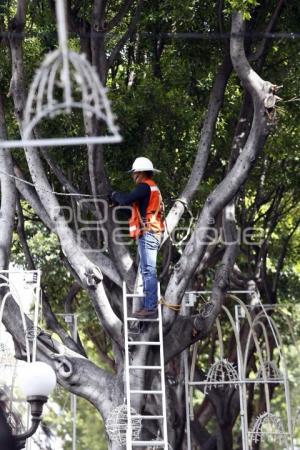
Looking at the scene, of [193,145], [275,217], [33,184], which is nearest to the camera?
[33,184]

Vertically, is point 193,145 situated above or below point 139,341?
above

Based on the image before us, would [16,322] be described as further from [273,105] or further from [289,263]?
[289,263]

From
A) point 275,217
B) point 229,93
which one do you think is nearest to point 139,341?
point 229,93

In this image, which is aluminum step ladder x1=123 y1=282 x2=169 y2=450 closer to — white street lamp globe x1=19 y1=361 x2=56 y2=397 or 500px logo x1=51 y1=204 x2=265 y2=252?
500px logo x1=51 y1=204 x2=265 y2=252

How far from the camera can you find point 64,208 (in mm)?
17625

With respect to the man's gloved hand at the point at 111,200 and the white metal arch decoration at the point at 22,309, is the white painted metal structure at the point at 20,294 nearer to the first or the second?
the white metal arch decoration at the point at 22,309

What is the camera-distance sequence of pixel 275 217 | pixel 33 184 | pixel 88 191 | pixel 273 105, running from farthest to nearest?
pixel 275 217
pixel 88 191
pixel 33 184
pixel 273 105

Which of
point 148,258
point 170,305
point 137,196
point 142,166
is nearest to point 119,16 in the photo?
point 142,166

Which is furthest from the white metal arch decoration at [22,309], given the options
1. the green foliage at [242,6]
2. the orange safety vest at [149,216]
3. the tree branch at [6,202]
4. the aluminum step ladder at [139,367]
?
the green foliage at [242,6]

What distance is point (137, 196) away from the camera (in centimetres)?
1468

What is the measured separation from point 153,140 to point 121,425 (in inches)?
174

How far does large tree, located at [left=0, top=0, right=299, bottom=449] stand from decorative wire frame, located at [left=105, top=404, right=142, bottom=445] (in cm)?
25

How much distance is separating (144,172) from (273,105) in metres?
1.72

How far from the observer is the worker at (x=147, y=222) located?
14867 mm
